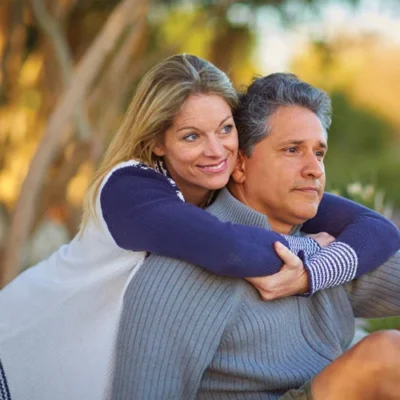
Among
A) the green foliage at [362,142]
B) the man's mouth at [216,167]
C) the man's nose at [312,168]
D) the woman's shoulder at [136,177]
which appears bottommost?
the green foliage at [362,142]

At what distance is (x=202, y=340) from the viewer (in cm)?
309

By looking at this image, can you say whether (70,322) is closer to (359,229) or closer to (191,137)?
(191,137)

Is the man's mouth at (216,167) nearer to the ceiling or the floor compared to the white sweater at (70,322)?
nearer to the ceiling

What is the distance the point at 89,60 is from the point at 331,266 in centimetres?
331

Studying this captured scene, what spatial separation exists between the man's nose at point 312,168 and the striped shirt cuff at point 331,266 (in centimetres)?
27

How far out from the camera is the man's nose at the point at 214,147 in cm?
341

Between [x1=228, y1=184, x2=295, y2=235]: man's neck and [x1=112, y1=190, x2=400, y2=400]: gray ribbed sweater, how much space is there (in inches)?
13.4

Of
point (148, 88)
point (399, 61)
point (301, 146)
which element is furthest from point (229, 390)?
point (399, 61)

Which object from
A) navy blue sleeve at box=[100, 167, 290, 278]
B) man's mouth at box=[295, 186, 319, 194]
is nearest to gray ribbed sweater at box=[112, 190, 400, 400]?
navy blue sleeve at box=[100, 167, 290, 278]

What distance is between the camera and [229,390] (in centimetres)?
317

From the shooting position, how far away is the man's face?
11.3ft

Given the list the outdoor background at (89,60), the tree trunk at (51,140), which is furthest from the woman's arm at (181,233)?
the tree trunk at (51,140)

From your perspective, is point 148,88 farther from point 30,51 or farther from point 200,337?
point 30,51

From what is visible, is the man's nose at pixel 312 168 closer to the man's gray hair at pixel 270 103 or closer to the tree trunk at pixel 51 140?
the man's gray hair at pixel 270 103
